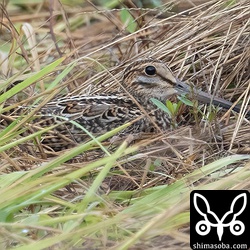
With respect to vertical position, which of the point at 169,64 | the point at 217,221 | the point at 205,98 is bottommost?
the point at 217,221

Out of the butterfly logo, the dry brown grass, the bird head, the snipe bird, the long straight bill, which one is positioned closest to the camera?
the butterfly logo

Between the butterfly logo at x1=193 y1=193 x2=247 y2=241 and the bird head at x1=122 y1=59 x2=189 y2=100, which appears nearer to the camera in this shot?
the butterfly logo at x1=193 y1=193 x2=247 y2=241

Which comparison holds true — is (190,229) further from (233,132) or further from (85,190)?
(233,132)

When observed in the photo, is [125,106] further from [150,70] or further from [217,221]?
[217,221]

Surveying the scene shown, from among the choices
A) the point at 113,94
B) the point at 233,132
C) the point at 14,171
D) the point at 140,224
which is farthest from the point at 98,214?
the point at 113,94

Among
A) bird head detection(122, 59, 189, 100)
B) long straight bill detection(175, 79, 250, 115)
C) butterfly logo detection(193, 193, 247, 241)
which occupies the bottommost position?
butterfly logo detection(193, 193, 247, 241)

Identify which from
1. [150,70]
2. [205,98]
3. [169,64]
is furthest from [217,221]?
[169,64]

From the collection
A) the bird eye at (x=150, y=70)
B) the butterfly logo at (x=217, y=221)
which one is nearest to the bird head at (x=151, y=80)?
the bird eye at (x=150, y=70)

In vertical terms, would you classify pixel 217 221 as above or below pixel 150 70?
below

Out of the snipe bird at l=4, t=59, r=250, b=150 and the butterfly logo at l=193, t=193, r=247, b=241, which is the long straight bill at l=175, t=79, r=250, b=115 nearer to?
the snipe bird at l=4, t=59, r=250, b=150

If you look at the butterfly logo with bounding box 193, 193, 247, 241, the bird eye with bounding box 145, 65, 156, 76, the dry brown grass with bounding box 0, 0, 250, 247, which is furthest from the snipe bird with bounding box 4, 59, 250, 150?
the butterfly logo with bounding box 193, 193, 247, 241
